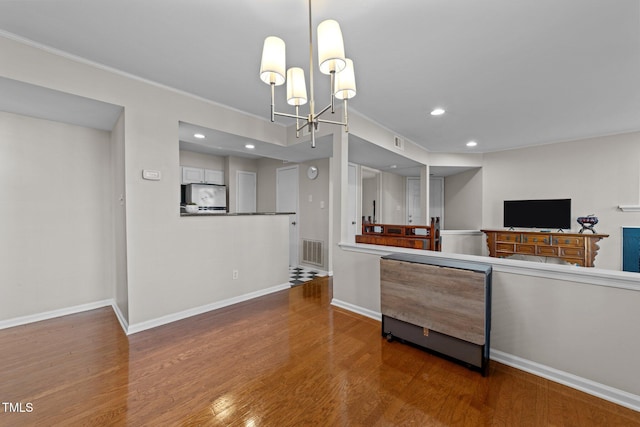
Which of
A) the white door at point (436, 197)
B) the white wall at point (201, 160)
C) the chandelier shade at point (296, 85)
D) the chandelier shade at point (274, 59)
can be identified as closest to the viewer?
the chandelier shade at point (274, 59)

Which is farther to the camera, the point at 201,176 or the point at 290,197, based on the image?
the point at 290,197

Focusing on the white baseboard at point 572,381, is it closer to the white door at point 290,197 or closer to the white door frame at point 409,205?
the white door at point 290,197

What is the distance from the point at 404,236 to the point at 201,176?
4.03m

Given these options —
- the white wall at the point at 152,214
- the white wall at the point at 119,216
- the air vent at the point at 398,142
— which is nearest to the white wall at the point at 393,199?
the air vent at the point at 398,142

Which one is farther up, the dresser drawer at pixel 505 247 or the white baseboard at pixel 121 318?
the dresser drawer at pixel 505 247

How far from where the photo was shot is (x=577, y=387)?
1682 mm

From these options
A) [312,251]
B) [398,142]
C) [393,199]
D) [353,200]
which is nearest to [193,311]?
[312,251]

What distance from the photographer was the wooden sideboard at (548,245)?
3.92 meters

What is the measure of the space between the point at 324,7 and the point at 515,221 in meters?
5.21

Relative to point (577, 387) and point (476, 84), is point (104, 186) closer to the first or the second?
point (476, 84)

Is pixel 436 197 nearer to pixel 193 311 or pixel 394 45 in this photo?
pixel 394 45

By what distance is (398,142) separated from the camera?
417cm

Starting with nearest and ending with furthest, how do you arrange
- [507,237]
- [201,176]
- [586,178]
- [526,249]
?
[586,178] < [526,249] < [507,237] < [201,176]

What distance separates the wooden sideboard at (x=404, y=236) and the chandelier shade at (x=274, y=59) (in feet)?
7.20
